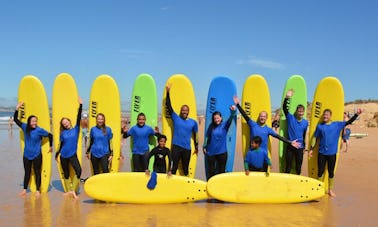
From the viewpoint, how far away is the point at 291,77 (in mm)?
6742

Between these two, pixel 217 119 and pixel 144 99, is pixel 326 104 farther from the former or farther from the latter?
pixel 144 99

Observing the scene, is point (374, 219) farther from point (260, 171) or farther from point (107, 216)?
point (107, 216)

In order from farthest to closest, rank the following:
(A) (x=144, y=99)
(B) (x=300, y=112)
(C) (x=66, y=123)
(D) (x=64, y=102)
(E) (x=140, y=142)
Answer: (A) (x=144, y=99) < (D) (x=64, y=102) < (B) (x=300, y=112) < (E) (x=140, y=142) < (C) (x=66, y=123)

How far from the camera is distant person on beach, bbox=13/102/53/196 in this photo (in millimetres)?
5770

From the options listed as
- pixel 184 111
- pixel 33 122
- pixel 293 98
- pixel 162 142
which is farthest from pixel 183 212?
pixel 293 98

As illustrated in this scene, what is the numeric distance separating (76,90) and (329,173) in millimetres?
4274

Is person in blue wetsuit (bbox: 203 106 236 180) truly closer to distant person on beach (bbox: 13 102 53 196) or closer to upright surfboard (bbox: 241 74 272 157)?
Result: upright surfboard (bbox: 241 74 272 157)

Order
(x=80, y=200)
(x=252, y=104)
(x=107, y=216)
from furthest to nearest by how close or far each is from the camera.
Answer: (x=252, y=104) < (x=80, y=200) < (x=107, y=216)

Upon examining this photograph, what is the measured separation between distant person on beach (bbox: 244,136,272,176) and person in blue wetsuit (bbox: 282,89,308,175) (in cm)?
80

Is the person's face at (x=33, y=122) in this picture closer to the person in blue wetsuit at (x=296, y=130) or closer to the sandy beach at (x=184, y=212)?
the sandy beach at (x=184, y=212)

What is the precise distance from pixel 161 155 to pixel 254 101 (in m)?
1.94

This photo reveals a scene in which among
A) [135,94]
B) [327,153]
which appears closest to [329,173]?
[327,153]

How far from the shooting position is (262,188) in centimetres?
552

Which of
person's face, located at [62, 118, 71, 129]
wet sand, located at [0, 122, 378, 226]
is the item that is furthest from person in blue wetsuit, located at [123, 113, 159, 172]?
person's face, located at [62, 118, 71, 129]
